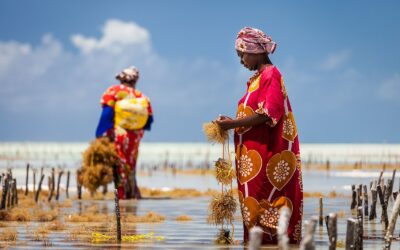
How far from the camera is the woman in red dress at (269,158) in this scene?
388 inches

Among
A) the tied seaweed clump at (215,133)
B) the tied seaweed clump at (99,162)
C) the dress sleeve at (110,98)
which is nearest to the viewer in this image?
the tied seaweed clump at (215,133)

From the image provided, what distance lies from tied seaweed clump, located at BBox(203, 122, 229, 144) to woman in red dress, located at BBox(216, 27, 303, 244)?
1.25ft

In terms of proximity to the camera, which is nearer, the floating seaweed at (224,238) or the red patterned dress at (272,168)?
the red patterned dress at (272,168)

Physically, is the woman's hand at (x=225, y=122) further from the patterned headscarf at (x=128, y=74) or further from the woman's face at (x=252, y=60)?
the patterned headscarf at (x=128, y=74)

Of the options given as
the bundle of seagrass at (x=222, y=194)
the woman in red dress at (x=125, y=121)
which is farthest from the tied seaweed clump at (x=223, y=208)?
the woman in red dress at (x=125, y=121)

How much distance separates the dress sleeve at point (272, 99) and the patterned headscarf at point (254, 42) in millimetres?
299

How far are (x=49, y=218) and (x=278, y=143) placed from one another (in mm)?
5863

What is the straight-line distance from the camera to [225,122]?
33.0 feet

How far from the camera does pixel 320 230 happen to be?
1327 cm

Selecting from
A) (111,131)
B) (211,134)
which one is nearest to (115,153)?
(111,131)

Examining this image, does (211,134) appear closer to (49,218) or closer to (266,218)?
(266,218)

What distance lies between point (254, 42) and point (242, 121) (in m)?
0.74

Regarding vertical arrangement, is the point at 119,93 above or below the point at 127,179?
above

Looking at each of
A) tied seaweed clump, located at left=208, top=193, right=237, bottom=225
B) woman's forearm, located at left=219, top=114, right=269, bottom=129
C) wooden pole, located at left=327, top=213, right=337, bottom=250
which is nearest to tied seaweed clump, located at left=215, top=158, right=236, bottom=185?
tied seaweed clump, located at left=208, top=193, right=237, bottom=225
